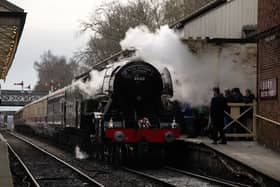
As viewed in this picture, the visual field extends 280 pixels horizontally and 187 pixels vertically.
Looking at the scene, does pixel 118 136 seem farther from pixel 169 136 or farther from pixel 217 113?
pixel 217 113

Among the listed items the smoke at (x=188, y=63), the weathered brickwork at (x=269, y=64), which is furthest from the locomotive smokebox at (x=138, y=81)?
the weathered brickwork at (x=269, y=64)

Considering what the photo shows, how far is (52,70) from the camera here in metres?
112

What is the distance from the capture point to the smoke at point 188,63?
53.0ft

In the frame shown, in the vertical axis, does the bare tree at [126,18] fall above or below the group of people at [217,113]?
above

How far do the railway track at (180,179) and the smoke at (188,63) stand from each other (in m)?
3.05

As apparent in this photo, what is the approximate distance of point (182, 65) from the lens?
56.6 feet

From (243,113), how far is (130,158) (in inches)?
134

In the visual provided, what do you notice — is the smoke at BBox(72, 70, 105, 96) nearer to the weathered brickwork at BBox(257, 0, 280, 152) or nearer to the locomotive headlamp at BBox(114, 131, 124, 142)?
the locomotive headlamp at BBox(114, 131, 124, 142)

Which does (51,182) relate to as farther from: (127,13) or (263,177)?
(127,13)

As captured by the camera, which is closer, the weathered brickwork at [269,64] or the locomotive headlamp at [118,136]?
the weathered brickwork at [269,64]

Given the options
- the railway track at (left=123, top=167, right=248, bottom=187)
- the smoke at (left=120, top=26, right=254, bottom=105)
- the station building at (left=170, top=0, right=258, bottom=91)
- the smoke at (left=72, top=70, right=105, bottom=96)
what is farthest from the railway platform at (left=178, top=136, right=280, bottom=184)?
the station building at (left=170, top=0, right=258, bottom=91)

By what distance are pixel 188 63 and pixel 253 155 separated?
16.6ft

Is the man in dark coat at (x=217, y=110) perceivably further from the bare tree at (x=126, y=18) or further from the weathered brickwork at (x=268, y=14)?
the bare tree at (x=126, y=18)

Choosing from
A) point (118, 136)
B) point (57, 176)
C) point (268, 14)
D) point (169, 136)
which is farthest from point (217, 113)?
point (57, 176)
